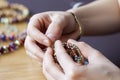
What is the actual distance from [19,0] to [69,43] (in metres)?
0.52

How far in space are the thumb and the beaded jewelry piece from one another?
78 mm

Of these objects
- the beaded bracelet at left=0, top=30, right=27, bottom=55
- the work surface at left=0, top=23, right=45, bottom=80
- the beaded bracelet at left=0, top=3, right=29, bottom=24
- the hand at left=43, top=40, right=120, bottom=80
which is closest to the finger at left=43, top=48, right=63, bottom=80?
the hand at left=43, top=40, right=120, bottom=80

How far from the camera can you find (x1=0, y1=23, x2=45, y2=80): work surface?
749mm

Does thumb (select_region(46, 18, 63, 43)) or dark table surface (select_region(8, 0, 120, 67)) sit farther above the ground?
thumb (select_region(46, 18, 63, 43))

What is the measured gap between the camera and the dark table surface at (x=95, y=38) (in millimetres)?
848

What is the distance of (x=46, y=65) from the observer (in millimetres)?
622

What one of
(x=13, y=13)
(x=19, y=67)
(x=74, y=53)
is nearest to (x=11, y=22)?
(x=13, y=13)

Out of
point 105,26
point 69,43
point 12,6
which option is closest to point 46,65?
point 69,43

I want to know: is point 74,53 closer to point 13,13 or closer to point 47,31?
point 47,31

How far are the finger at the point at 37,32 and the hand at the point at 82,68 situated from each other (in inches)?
3.4

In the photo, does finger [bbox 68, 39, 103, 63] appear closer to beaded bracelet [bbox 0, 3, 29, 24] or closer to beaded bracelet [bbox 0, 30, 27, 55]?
beaded bracelet [bbox 0, 30, 27, 55]

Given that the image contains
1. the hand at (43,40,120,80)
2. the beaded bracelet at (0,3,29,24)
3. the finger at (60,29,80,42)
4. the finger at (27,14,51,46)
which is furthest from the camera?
the beaded bracelet at (0,3,29,24)

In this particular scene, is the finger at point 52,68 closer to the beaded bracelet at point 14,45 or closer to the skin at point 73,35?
the skin at point 73,35

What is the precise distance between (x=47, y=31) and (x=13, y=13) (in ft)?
1.06
